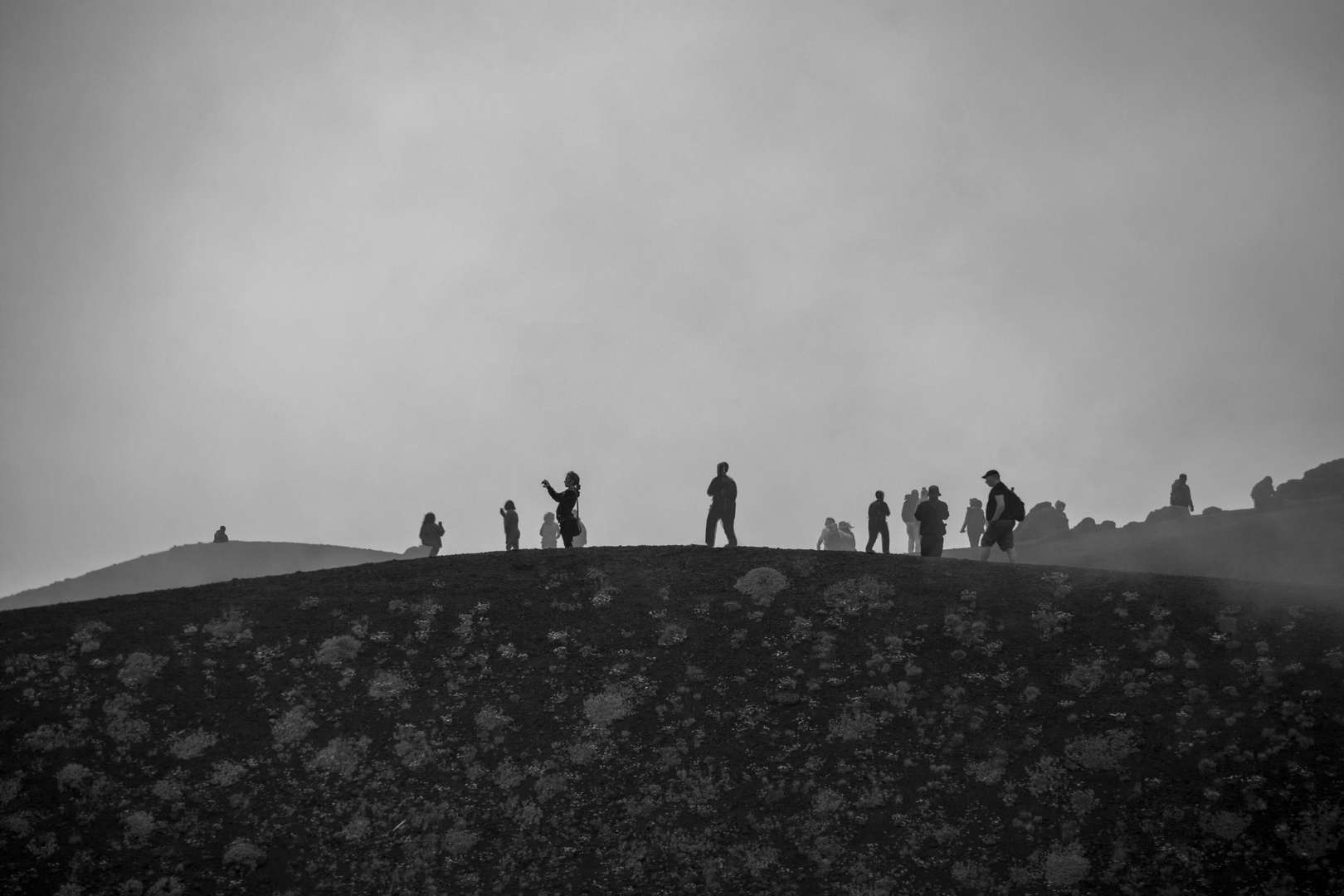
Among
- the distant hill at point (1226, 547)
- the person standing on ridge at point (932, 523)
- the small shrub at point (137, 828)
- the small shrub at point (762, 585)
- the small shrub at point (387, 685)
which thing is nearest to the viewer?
the small shrub at point (137, 828)

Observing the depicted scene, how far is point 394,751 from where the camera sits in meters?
18.5

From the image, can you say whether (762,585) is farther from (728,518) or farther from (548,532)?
(548,532)

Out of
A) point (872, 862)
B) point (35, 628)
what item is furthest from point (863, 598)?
point (35, 628)

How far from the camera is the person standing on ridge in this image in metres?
29.0

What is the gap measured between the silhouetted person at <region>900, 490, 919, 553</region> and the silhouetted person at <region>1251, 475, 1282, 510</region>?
45.8 feet

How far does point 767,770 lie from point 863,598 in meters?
5.96

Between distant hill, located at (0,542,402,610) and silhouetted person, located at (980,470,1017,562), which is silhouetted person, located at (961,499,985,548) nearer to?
silhouetted person, located at (980,470,1017,562)

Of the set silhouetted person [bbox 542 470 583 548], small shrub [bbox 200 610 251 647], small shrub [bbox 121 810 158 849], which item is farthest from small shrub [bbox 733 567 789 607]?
small shrub [bbox 121 810 158 849]

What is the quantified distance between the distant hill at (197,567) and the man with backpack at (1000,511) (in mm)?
34532

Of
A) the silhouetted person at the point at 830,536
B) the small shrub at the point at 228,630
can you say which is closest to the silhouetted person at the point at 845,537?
the silhouetted person at the point at 830,536

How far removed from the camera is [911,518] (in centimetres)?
4028

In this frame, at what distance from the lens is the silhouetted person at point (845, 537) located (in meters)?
38.3

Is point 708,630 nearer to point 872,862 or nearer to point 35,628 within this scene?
point 872,862

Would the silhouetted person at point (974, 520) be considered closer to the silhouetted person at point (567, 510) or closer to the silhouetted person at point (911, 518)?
the silhouetted person at point (911, 518)
